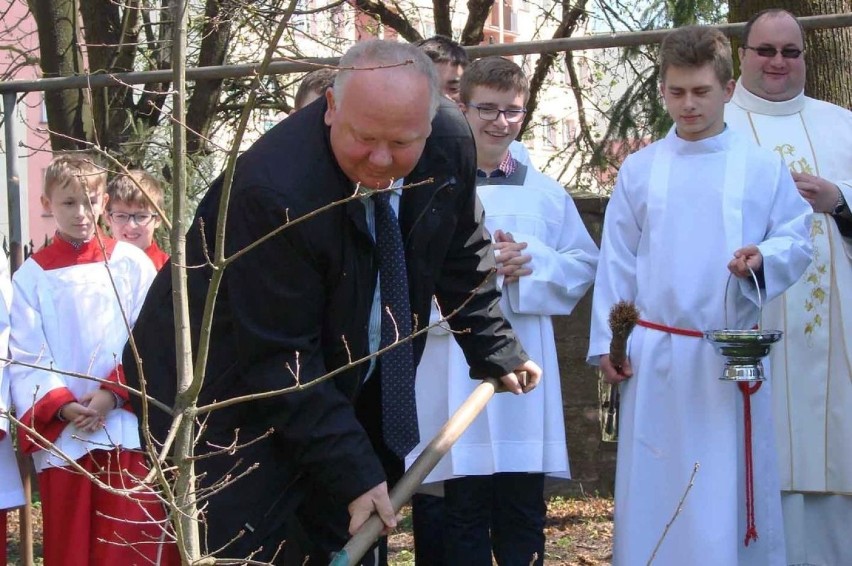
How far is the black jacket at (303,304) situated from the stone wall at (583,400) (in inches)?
129

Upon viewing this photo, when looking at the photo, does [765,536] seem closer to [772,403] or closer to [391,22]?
[772,403]

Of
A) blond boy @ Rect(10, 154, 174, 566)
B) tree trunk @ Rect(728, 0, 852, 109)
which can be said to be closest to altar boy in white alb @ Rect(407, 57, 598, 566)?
blond boy @ Rect(10, 154, 174, 566)

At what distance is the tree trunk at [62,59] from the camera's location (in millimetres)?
8547

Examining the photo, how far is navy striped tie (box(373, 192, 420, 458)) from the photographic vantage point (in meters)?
3.53

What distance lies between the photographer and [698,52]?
15.5 feet

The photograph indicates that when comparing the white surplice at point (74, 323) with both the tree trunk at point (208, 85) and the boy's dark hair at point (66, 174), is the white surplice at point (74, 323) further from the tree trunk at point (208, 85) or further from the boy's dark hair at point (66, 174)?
the tree trunk at point (208, 85)

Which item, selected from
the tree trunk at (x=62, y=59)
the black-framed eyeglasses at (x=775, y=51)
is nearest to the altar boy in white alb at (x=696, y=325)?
the black-framed eyeglasses at (x=775, y=51)

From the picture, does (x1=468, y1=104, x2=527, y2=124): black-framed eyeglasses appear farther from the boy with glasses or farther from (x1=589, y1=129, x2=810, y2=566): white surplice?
the boy with glasses

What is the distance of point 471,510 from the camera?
4.97 meters

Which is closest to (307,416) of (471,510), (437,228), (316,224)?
(316,224)

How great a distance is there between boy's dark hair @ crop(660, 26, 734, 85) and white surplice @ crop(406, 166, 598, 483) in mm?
778

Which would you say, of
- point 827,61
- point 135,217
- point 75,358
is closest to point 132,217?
point 135,217

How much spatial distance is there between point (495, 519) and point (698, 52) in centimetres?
192

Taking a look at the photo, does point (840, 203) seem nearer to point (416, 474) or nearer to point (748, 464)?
point (748, 464)
